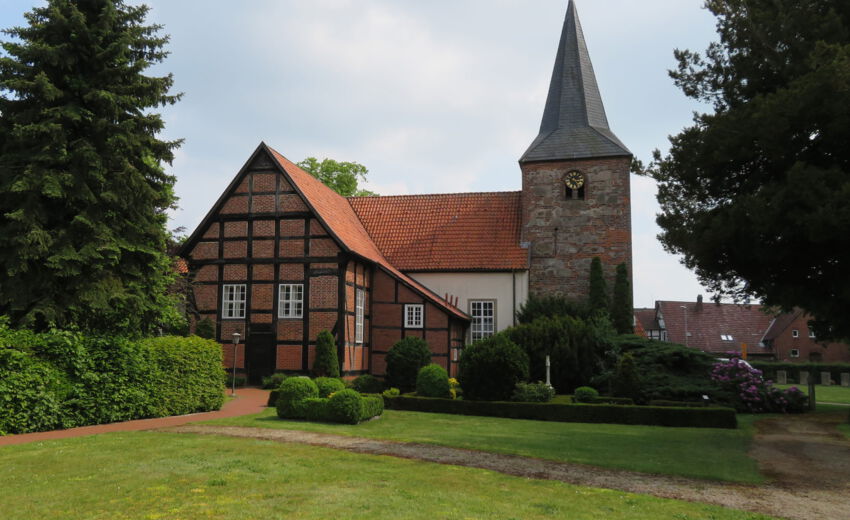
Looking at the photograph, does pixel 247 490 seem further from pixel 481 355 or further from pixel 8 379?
pixel 481 355

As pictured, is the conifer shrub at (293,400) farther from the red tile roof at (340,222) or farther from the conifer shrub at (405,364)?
Result: the red tile roof at (340,222)

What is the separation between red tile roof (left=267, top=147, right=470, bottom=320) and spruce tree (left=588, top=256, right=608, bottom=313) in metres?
5.57

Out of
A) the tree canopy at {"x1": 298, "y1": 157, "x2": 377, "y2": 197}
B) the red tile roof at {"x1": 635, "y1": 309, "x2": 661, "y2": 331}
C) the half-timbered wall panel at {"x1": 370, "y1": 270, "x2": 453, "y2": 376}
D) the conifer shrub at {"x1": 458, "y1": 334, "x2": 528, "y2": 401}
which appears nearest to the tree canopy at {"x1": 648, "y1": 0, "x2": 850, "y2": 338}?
the conifer shrub at {"x1": 458, "y1": 334, "x2": 528, "y2": 401}

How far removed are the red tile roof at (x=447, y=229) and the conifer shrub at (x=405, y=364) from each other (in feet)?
23.2

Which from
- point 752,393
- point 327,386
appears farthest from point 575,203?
point 327,386

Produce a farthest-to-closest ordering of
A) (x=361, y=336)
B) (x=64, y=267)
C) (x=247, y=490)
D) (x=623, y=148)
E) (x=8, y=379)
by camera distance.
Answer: (x=623, y=148)
(x=361, y=336)
(x=64, y=267)
(x=8, y=379)
(x=247, y=490)

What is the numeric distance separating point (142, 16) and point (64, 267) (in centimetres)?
674

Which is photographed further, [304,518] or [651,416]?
[651,416]

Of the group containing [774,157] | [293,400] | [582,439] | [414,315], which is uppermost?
[774,157]

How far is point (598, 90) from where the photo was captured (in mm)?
32156

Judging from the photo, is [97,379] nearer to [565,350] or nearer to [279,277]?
[279,277]

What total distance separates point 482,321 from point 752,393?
11.2 meters

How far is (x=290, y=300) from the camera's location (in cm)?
2464

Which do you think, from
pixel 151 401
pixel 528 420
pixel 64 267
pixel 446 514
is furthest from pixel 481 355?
pixel 446 514
